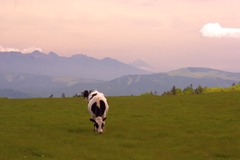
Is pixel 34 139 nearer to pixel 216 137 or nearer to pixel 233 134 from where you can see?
pixel 216 137

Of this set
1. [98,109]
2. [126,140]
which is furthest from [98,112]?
[126,140]

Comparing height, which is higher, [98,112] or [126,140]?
[98,112]

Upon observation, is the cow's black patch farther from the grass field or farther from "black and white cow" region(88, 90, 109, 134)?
the grass field

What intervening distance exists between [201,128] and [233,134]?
3.03 m

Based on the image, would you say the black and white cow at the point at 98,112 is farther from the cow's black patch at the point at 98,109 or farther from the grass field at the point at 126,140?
the grass field at the point at 126,140

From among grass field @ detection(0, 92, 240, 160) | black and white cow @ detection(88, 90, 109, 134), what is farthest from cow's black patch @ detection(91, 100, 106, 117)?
grass field @ detection(0, 92, 240, 160)

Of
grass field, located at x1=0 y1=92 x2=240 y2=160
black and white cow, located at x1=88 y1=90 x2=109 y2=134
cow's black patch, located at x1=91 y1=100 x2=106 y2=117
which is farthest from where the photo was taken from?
cow's black patch, located at x1=91 y1=100 x2=106 y2=117

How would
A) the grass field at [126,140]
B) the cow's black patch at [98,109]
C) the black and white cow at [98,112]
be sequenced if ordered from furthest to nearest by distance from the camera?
1. the cow's black patch at [98,109]
2. the black and white cow at [98,112]
3. the grass field at [126,140]

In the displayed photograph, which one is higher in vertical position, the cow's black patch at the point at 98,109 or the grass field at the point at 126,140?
the cow's black patch at the point at 98,109

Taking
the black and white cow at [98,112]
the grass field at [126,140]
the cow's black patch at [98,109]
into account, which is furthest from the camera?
the cow's black patch at [98,109]

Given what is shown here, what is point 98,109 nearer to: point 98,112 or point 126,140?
point 98,112

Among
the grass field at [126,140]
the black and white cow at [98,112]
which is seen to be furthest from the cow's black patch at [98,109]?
the grass field at [126,140]

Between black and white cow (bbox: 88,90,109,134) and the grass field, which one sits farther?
black and white cow (bbox: 88,90,109,134)

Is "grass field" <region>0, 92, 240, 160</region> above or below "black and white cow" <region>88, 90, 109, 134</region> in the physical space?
below
